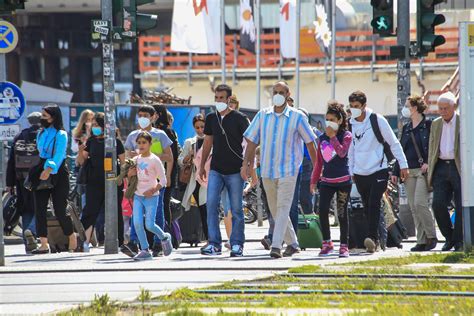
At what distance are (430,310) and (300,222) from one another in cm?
726

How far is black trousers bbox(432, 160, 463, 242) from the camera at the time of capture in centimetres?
1619

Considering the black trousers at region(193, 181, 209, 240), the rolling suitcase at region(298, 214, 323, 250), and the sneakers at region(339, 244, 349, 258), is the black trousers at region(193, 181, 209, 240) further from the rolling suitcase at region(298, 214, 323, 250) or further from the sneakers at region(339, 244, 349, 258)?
the sneakers at region(339, 244, 349, 258)

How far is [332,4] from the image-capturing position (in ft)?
134

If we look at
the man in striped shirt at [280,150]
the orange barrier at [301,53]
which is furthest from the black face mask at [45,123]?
the orange barrier at [301,53]

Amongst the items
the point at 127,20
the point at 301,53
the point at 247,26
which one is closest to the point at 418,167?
the point at 127,20

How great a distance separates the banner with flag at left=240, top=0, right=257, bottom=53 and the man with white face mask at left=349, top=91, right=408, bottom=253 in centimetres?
2241

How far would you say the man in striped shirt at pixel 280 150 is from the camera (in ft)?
51.7

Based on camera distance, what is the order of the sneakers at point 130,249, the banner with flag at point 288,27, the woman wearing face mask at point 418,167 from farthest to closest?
the banner with flag at point 288,27
the woman wearing face mask at point 418,167
the sneakers at point 130,249

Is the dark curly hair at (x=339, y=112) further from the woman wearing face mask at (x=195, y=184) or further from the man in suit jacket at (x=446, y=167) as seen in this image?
the woman wearing face mask at (x=195, y=184)

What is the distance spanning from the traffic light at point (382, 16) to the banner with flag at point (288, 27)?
20990 mm

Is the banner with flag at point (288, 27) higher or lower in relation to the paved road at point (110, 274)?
higher

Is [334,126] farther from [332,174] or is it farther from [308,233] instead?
[308,233]

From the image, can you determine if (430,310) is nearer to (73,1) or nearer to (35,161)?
(35,161)

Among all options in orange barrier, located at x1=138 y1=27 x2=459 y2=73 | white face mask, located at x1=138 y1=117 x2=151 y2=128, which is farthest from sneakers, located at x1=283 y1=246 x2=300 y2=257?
orange barrier, located at x1=138 y1=27 x2=459 y2=73
